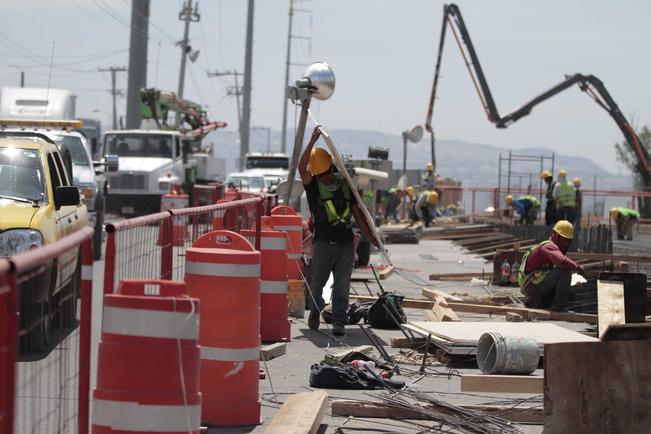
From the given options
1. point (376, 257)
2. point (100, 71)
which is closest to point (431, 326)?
point (376, 257)

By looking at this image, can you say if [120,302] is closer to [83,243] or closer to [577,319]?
[83,243]

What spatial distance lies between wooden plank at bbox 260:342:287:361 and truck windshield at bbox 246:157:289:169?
149 feet

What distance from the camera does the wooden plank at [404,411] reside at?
316 inches

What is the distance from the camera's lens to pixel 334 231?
40.2ft

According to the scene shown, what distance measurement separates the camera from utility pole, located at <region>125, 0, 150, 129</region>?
45.9 meters

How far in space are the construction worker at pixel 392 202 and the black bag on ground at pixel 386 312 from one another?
31385 millimetres

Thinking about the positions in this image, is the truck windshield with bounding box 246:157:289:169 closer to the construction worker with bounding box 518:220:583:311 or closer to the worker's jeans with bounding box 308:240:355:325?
the construction worker with bounding box 518:220:583:311

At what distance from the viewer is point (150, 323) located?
5465 millimetres

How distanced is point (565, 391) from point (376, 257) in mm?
19433

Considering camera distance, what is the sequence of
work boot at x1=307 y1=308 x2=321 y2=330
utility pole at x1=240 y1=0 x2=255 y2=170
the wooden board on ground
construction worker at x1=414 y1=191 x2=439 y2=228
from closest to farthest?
the wooden board on ground < work boot at x1=307 y1=308 x2=321 y2=330 < construction worker at x1=414 y1=191 x2=439 y2=228 < utility pole at x1=240 y1=0 x2=255 y2=170

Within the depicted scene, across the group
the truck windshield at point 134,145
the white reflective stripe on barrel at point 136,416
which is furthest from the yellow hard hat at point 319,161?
the truck windshield at point 134,145

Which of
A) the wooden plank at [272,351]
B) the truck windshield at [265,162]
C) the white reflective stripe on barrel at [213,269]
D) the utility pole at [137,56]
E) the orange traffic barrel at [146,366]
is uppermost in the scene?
the utility pole at [137,56]

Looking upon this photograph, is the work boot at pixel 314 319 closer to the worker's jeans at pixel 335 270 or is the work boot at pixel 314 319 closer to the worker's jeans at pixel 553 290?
the worker's jeans at pixel 335 270

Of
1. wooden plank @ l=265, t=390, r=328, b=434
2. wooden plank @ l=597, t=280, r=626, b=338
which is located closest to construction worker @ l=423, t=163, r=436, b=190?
wooden plank @ l=597, t=280, r=626, b=338
